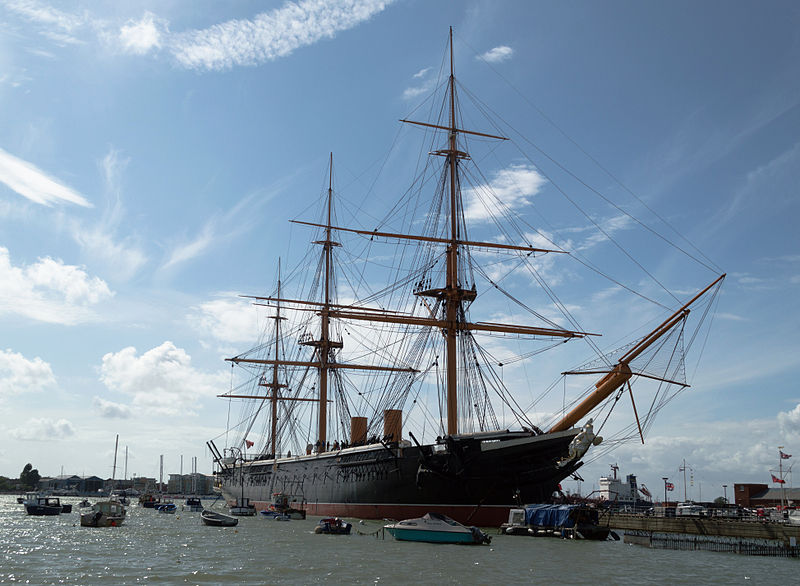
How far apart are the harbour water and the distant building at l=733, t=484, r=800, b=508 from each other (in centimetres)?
5085

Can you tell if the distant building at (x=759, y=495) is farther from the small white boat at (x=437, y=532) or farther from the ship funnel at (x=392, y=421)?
the small white boat at (x=437, y=532)

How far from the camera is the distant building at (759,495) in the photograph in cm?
8088

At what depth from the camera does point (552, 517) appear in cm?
3959

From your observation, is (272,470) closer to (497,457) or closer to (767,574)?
(497,457)

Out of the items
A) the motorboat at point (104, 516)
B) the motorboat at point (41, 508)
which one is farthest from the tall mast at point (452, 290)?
the motorboat at point (41, 508)

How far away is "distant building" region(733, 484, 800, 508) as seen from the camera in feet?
265

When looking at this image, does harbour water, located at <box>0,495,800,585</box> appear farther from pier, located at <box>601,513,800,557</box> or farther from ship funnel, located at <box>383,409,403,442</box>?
ship funnel, located at <box>383,409,403,442</box>

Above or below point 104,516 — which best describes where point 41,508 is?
below

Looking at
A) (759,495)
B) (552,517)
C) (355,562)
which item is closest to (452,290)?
(552,517)

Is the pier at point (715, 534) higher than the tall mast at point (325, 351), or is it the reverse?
the tall mast at point (325, 351)

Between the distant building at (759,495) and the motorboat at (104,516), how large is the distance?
64152 millimetres

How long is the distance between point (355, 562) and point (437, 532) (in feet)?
25.2

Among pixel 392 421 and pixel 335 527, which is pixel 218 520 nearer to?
pixel 392 421

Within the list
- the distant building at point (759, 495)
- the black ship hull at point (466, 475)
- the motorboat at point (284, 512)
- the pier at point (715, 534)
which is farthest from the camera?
the distant building at point (759, 495)
